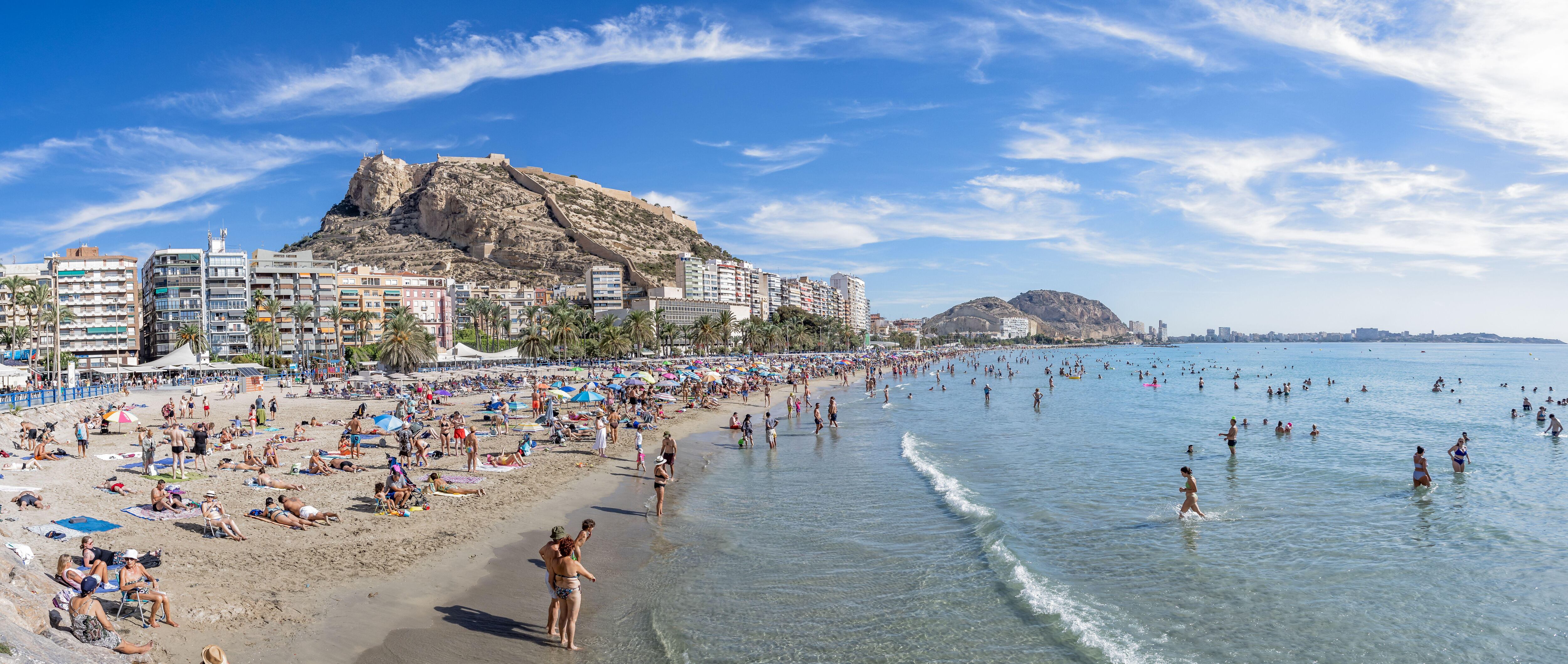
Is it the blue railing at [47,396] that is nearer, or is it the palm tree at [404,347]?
the blue railing at [47,396]

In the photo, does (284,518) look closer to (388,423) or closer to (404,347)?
(388,423)

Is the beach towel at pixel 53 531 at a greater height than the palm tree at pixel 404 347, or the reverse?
the palm tree at pixel 404 347

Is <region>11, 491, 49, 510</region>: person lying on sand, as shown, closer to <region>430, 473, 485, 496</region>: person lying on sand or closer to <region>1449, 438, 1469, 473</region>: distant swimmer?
<region>430, 473, 485, 496</region>: person lying on sand

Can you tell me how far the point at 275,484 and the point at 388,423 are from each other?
5.33m

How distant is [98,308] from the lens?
250 ft

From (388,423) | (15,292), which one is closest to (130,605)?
(388,423)

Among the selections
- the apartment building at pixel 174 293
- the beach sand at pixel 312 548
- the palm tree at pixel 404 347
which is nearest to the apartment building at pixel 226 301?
the apartment building at pixel 174 293

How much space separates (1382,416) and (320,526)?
41.8 metres

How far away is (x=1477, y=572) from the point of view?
37.1 feet

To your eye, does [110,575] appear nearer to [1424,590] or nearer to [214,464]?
[214,464]

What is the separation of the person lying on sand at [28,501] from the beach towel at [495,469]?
25.2ft

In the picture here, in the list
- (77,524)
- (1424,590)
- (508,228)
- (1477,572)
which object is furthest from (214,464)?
(508,228)

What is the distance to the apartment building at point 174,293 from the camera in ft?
247

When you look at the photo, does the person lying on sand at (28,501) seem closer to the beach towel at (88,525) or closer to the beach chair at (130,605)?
the beach towel at (88,525)
